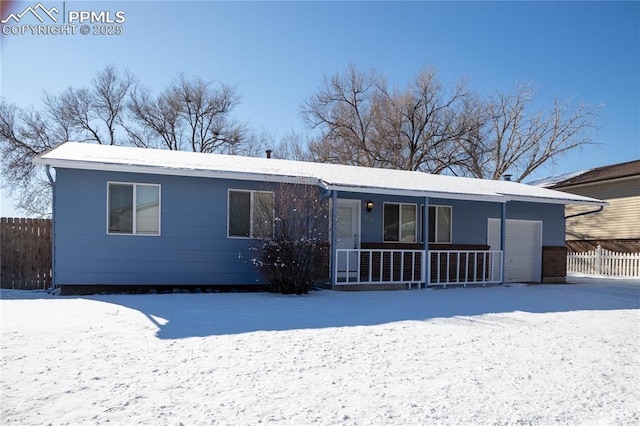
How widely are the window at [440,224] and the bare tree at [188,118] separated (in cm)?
1653

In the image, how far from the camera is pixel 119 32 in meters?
11.6

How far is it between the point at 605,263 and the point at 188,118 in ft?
69.3

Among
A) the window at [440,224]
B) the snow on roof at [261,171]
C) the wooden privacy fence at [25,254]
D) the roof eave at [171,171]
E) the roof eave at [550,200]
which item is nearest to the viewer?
the roof eave at [171,171]

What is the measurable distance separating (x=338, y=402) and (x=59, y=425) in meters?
1.79

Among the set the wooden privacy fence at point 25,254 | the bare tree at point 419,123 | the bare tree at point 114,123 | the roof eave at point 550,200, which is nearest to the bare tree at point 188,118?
the bare tree at point 114,123

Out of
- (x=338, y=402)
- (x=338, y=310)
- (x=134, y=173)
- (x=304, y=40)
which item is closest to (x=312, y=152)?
(x=304, y=40)

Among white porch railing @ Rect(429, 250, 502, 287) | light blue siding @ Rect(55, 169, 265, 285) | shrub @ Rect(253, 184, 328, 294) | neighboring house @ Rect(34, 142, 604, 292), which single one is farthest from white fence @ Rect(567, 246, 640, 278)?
light blue siding @ Rect(55, 169, 265, 285)

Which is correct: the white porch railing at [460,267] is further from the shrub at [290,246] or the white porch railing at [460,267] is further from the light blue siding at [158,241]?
the light blue siding at [158,241]

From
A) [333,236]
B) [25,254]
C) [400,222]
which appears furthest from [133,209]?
[400,222]

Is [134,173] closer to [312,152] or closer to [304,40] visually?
[304,40]

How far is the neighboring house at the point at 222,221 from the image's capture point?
30.0ft

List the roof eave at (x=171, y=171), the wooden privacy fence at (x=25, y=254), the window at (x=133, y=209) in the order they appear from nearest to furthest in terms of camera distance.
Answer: the roof eave at (x=171, y=171) < the window at (x=133, y=209) < the wooden privacy fence at (x=25, y=254)

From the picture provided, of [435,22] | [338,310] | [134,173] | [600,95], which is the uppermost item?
[600,95]

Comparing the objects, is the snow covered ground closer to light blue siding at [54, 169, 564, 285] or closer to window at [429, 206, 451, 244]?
light blue siding at [54, 169, 564, 285]
